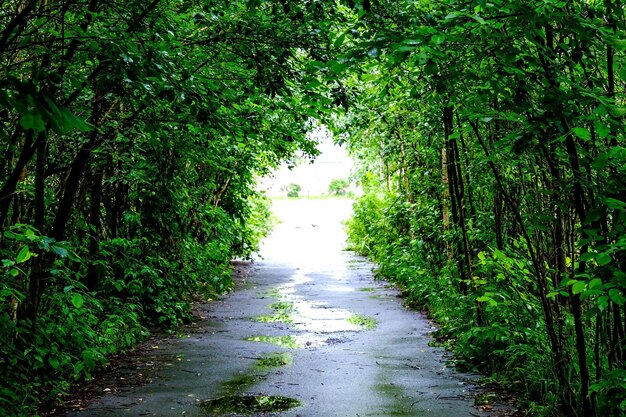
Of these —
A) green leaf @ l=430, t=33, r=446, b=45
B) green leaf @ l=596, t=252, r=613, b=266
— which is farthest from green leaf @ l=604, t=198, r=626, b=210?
green leaf @ l=430, t=33, r=446, b=45

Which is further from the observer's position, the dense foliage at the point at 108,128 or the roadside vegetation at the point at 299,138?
the dense foliage at the point at 108,128

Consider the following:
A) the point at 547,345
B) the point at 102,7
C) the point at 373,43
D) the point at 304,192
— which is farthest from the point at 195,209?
the point at 304,192

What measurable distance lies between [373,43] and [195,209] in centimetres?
866

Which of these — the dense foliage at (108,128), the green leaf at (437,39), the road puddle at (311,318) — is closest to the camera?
the green leaf at (437,39)

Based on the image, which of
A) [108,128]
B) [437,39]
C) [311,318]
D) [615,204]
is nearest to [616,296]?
[615,204]

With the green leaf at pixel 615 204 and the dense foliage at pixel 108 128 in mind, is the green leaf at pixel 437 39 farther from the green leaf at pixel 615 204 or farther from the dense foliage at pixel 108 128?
the dense foliage at pixel 108 128

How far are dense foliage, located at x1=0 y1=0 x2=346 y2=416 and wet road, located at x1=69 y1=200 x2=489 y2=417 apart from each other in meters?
0.82

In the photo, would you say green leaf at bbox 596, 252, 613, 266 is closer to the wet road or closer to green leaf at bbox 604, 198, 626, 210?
green leaf at bbox 604, 198, 626, 210

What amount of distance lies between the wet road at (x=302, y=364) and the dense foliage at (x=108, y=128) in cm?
82

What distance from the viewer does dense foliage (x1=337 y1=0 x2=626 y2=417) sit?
3.82m

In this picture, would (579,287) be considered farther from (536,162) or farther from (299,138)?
(299,138)

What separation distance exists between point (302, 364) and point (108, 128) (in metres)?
3.87

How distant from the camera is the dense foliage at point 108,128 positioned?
4555 mm

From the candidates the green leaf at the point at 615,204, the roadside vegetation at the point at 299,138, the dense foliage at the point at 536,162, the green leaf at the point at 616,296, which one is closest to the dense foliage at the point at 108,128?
the roadside vegetation at the point at 299,138
